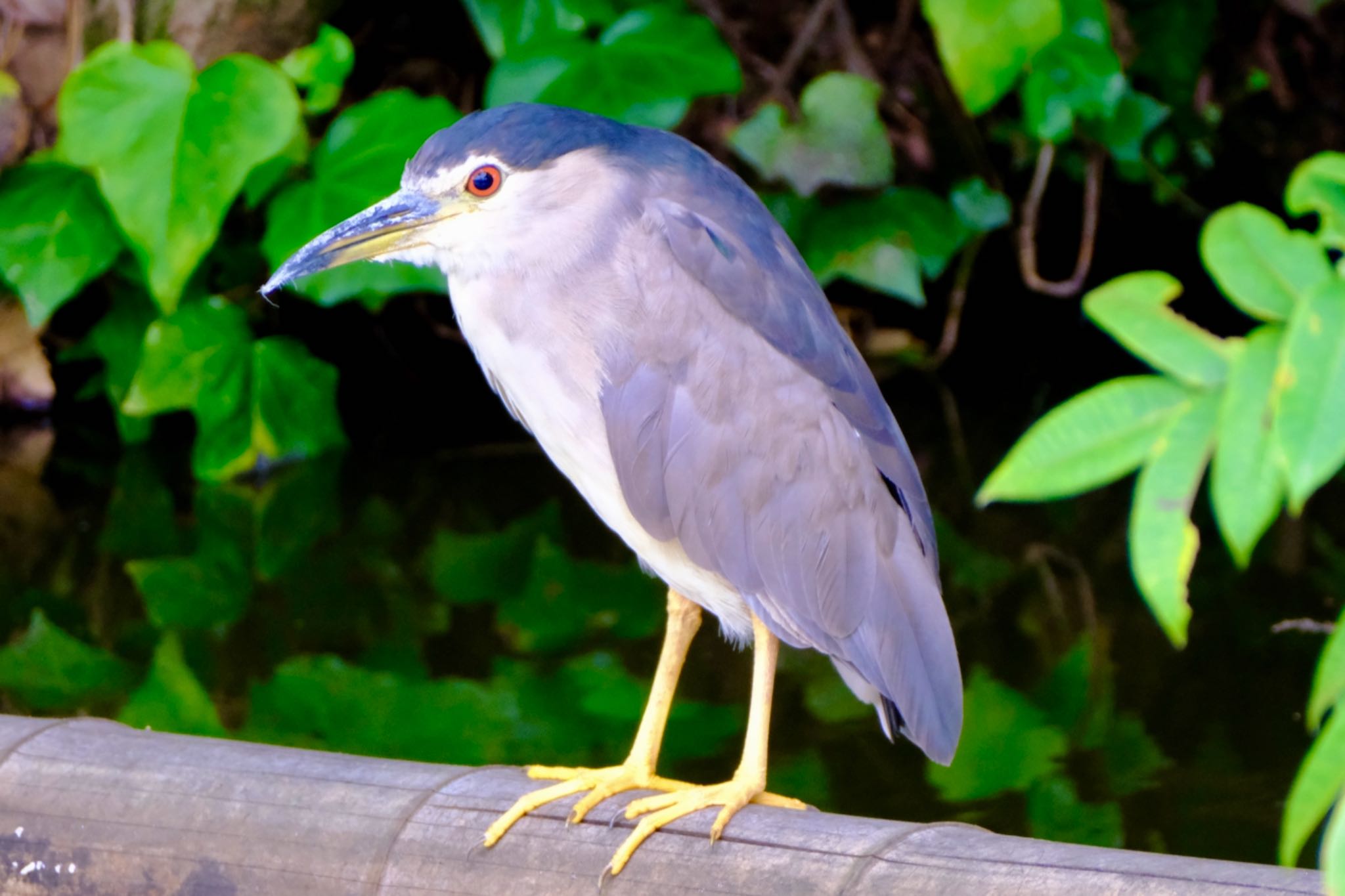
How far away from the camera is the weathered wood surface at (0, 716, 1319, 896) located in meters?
1.04

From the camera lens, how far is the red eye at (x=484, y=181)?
1.39m

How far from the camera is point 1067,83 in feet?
10.8

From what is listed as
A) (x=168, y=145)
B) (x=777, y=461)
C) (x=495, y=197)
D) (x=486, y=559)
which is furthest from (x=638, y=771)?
(x=168, y=145)

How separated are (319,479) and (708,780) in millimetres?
1789

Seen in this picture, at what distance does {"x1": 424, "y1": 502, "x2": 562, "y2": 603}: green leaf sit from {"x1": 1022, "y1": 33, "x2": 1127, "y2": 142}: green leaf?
4.63 ft

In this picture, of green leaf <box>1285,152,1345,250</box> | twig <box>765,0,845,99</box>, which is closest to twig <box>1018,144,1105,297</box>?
twig <box>765,0,845,99</box>

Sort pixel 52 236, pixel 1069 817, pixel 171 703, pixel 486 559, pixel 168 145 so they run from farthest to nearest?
pixel 52 236 < pixel 486 559 < pixel 168 145 < pixel 171 703 < pixel 1069 817

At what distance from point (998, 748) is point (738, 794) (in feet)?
3.09

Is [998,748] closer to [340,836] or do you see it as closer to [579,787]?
[579,787]

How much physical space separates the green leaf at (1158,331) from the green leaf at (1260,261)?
16 mm

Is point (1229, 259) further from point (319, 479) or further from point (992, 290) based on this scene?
point (992, 290)

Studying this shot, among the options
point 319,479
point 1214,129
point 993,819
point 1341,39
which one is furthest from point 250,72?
point 1341,39

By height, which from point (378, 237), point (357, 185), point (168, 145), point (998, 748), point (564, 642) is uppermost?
point (378, 237)

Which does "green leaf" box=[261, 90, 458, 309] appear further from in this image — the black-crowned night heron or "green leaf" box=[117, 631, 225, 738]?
the black-crowned night heron
